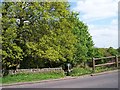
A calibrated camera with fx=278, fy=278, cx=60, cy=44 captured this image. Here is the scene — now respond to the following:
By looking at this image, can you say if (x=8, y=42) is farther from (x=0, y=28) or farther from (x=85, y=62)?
(x=85, y=62)

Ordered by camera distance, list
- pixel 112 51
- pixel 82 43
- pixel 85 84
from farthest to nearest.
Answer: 1. pixel 112 51
2. pixel 82 43
3. pixel 85 84

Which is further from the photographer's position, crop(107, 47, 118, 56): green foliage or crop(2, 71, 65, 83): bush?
crop(107, 47, 118, 56): green foliage

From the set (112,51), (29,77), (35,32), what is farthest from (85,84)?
(112,51)

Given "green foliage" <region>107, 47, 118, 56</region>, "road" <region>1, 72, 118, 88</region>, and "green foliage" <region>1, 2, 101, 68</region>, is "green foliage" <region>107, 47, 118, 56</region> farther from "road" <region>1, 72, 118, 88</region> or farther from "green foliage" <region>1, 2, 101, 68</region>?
"road" <region>1, 72, 118, 88</region>

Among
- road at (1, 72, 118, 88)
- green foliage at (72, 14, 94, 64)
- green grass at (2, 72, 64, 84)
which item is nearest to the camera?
road at (1, 72, 118, 88)

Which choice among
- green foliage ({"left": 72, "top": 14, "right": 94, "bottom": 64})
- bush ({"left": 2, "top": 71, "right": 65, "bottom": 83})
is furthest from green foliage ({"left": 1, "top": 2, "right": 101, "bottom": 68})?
green foliage ({"left": 72, "top": 14, "right": 94, "bottom": 64})

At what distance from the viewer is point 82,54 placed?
27125 mm

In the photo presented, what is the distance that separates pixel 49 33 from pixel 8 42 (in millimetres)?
3042

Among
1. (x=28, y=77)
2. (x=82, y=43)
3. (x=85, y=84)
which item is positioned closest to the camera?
(x=85, y=84)

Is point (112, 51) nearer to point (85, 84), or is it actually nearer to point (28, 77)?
point (28, 77)

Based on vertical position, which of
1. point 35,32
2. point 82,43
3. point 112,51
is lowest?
point 112,51

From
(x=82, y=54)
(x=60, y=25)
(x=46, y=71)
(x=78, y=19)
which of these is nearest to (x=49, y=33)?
(x=60, y=25)

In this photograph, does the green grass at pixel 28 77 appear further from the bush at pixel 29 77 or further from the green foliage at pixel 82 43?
the green foliage at pixel 82 43

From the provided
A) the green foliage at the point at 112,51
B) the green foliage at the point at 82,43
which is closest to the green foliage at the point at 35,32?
the green foliage at the point at 82,43
